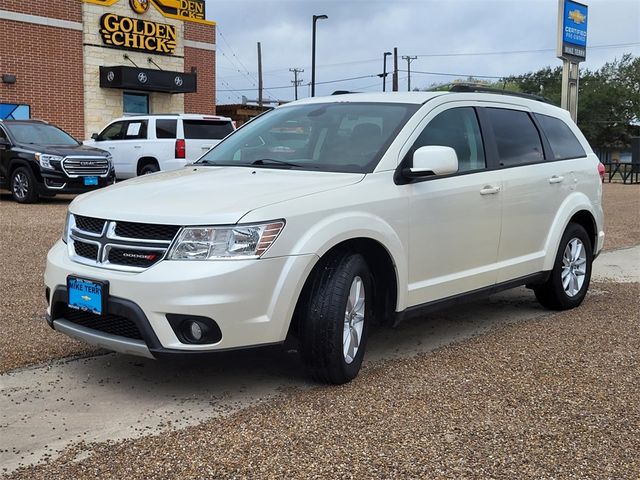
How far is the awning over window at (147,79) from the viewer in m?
22.9

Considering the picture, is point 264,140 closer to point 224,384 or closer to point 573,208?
point 224,384

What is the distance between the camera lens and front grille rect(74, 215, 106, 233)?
407cm

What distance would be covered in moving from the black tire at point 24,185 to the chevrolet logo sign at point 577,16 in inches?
476

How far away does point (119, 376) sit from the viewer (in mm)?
4461

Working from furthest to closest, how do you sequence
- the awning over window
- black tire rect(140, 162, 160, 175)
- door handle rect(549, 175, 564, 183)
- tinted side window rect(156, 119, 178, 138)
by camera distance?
the awning over window
black tire rect(140, 162, 160, 175)
tinted side window rect(156, 119, 178, 138)
door handle rect(549, 175, 564, 183)

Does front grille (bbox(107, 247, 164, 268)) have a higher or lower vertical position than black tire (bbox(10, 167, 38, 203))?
higher

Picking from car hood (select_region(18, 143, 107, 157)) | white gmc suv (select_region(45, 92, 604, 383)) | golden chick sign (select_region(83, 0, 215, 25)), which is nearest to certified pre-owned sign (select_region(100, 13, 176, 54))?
golden chick sign (select_region(83, 0, 215, 25))

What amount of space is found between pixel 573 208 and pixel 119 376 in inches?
157

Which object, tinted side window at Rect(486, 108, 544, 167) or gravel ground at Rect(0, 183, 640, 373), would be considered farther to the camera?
tinted side window at Rect(486, 108, 544, 167)

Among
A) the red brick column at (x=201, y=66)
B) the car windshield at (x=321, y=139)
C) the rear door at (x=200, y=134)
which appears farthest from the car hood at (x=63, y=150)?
the red brick column at (x=201, y=66)

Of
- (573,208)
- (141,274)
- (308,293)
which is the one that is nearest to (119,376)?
(141,274)

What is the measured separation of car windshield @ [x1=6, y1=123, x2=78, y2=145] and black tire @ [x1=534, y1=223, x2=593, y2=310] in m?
11.6

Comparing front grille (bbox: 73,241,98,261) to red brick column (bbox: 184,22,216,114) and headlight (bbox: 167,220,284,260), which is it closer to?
headlight (bbox: 167,220,284,260)

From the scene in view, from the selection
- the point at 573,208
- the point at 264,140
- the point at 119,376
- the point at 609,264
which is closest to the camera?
the point at 119,376
